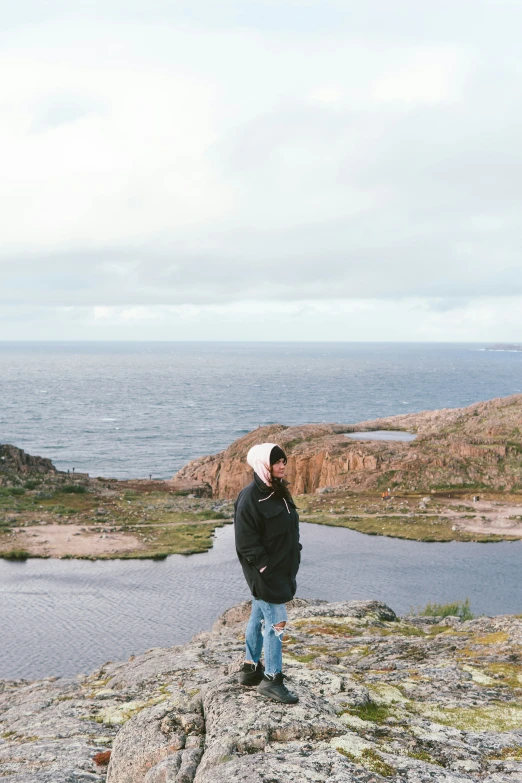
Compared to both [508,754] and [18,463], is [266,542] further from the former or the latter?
[18,463]

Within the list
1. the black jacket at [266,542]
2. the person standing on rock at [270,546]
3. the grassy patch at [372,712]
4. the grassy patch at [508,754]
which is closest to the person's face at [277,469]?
the person standing on rock at [270,546]

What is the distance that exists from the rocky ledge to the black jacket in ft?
6.33

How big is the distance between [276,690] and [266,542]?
247 cm

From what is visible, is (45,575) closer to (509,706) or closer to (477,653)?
(477,653)

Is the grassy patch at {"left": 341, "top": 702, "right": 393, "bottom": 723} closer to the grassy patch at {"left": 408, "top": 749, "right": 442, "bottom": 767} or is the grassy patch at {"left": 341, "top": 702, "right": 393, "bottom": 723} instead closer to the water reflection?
the grassy patch at {"left": 408, "top": 749, "right": 442, "bottom": 767}

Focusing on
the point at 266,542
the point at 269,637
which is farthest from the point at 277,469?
the point at 269,637

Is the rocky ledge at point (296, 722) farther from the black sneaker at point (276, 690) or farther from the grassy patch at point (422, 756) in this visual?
the black sneaker at point (276, 690)

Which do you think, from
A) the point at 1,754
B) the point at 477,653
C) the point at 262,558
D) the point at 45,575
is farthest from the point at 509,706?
the point at 45,575

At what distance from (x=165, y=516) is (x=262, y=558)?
61.2 m

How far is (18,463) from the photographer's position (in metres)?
85.8

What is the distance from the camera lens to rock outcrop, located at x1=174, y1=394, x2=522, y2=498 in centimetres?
7525

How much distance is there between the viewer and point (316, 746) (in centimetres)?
934

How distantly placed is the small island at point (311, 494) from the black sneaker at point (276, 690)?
A: 4580 centimetres

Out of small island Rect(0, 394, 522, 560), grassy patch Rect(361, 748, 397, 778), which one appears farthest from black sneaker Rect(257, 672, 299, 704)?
small island Rect(0, 394, 522, 560)
